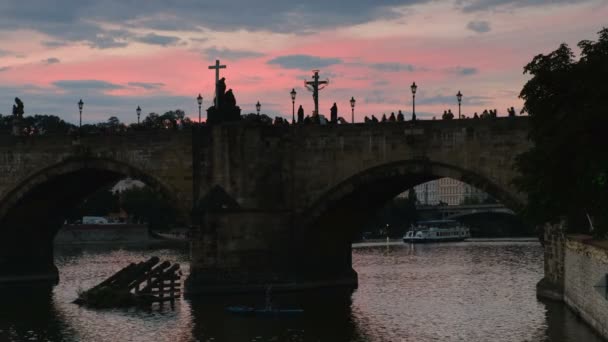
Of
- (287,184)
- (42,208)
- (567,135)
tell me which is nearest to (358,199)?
(287,184)

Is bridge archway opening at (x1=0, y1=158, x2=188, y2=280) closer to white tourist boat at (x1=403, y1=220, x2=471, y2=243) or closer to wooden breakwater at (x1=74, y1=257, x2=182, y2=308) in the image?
wooden breakwater at (x1=74, y1=257, x2=182, y2=308)

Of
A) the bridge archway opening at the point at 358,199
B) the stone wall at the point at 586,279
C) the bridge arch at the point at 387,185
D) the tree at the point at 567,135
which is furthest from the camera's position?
the bridge archway opening at the point at 358,199

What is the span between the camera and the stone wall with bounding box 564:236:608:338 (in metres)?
35.6

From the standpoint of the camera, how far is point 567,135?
34906 millimetres

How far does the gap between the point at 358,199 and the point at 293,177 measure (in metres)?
→ 4.14

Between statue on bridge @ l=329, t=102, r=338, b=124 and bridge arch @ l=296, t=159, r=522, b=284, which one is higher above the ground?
statue on bridge @ l=329, t=102, r=338, b=124

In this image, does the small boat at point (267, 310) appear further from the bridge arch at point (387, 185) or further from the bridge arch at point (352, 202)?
the bridge arch at point (387, 185)

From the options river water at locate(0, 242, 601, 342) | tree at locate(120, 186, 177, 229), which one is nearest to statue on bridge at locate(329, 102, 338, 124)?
river water at locate(0, 242, 601, 342)

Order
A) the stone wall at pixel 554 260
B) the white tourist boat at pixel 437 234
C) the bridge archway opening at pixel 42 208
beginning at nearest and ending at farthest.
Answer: the stone wall at pixel 554 260, the bridge archway opening at pixel 42 208, the white tourist boat at pixel 437 234

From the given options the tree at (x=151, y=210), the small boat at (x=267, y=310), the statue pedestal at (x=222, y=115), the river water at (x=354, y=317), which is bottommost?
the river water at (x=354, y=317)

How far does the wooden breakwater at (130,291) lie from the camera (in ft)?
175

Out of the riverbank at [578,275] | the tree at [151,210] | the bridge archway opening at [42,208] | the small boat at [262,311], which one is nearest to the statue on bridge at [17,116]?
the bridge archway opening at [42,208]

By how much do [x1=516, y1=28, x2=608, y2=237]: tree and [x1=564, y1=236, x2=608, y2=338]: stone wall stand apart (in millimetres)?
1439

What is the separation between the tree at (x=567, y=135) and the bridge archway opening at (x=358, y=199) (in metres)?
12.8
